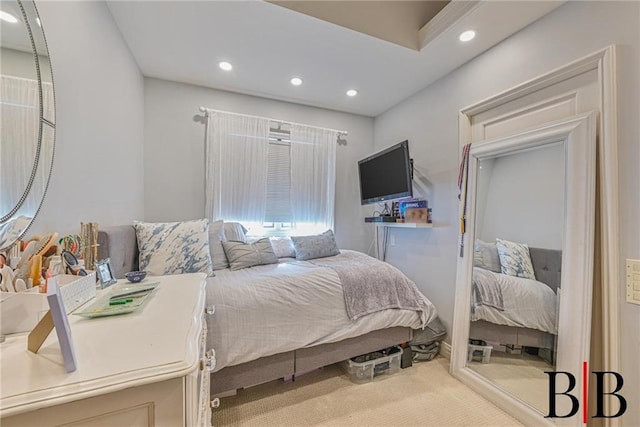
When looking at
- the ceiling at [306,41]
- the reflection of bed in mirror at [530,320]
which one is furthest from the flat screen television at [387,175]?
the reflection of bed in mirror at [530,320]

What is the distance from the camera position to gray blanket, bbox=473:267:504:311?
71.4 inches

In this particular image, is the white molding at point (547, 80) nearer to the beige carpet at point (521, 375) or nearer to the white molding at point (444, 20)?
the white molding at point (444, 20)

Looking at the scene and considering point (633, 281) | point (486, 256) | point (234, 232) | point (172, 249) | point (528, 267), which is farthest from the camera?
point (234, 232)

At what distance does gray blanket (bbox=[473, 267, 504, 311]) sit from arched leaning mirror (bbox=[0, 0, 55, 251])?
2486 millimetres

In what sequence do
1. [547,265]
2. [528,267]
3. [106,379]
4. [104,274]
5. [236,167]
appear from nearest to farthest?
[106,379], [104,274], [547,265], [528,267], [236,167]

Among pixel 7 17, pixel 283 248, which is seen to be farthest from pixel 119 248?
pixel 283 248

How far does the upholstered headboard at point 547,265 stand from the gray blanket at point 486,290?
28cm

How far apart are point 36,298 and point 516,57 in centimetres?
276

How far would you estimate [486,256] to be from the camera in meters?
1.88

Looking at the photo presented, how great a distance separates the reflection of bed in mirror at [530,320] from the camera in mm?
1504

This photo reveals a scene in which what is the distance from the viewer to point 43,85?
99 centimetres

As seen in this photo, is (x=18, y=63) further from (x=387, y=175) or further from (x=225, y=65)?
(x=387, y=175)

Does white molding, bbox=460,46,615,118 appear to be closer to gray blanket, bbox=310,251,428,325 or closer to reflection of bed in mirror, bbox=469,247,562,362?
reflection of bed in mirror, bbox=469,247,562,362

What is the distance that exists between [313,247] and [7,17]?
2235 mm
